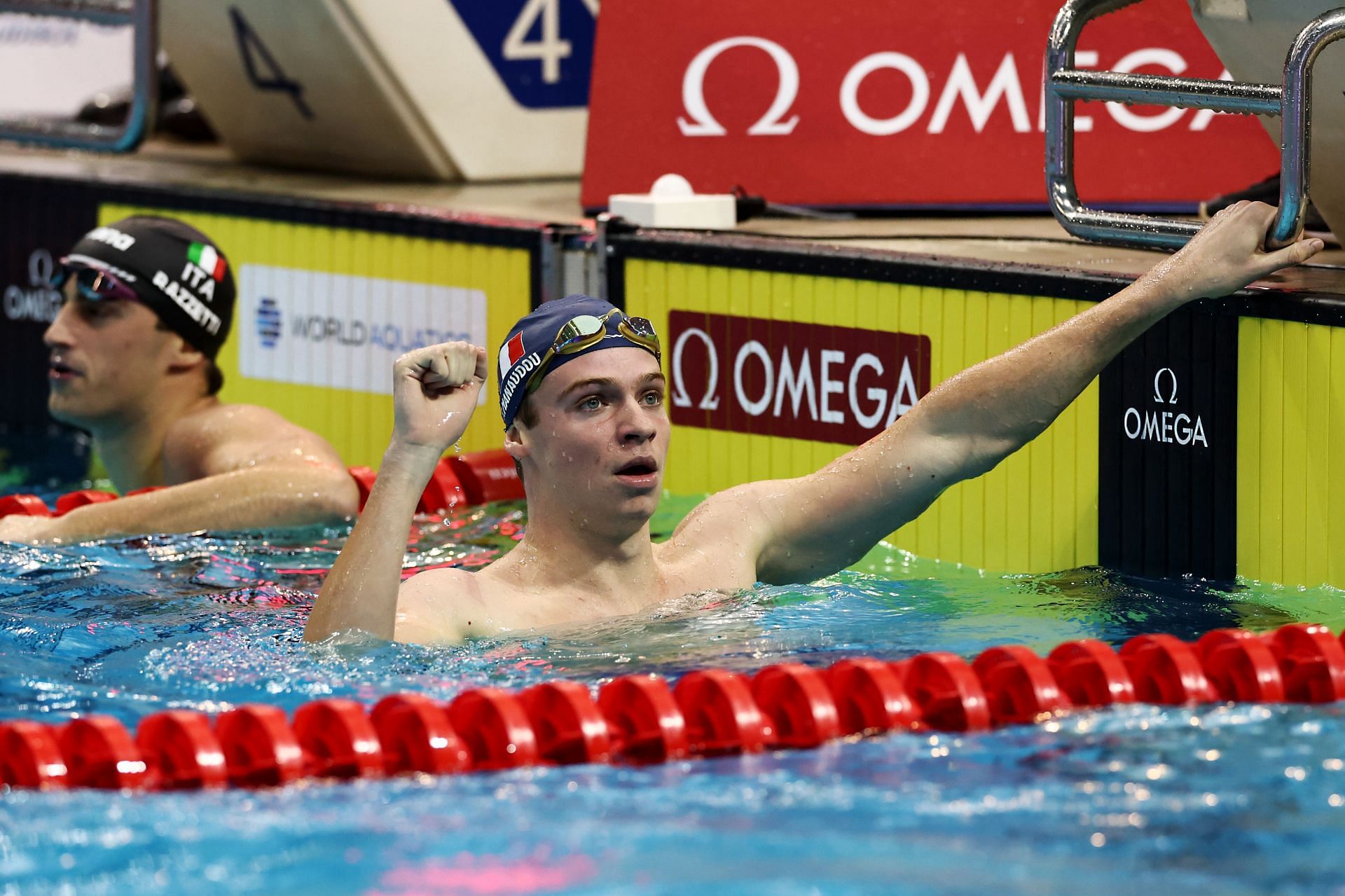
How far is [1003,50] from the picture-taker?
5.42 meters

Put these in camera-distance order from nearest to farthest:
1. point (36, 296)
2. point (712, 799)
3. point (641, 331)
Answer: point (712, 799), point (641, 331), point (36, 296)

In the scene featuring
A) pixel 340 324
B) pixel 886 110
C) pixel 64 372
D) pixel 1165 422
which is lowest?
pixel 1165 422

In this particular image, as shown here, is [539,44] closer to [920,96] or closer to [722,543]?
[920,96]

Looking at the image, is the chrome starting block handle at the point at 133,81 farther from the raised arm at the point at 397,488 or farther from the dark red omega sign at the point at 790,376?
the raised arm at the point at 397,488

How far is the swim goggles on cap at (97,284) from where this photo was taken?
4.99 m

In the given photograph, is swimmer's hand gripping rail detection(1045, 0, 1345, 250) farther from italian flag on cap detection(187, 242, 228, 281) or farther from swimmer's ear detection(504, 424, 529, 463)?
italian flag on cap detection(187, 242, 228, 281)

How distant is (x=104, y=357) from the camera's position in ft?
16.4

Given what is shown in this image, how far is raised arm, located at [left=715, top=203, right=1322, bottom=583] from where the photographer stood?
3527 mm

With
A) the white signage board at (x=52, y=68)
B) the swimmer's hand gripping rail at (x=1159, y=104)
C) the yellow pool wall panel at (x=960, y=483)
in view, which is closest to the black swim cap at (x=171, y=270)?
the yellow pool wall panel at (x=960, y=483)

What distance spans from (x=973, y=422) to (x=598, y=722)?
1.09 metres

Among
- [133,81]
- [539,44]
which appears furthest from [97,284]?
[539,44]

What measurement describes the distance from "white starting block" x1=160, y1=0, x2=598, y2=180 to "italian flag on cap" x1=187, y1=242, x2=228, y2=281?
1.53 m

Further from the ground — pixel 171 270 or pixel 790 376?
pixel 171 270

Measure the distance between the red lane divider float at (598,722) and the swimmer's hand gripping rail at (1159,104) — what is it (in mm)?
976
